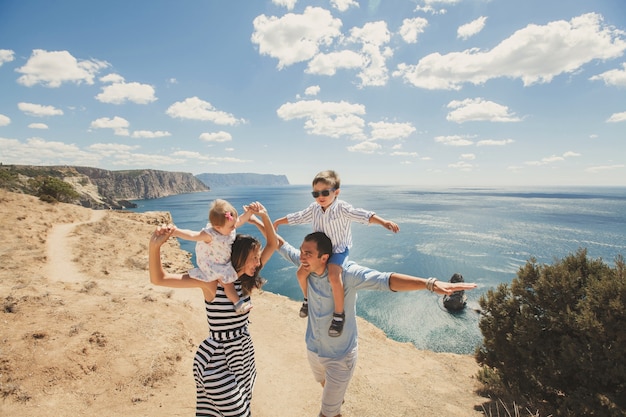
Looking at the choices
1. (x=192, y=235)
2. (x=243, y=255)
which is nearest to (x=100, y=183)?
(x=192, y=235)

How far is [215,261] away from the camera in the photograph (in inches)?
120

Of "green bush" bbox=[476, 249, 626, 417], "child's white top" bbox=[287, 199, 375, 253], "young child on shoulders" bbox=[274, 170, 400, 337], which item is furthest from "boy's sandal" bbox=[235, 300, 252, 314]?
"green bush" bbox=[476, 249, 626, 417]

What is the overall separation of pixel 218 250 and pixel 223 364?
114 cm

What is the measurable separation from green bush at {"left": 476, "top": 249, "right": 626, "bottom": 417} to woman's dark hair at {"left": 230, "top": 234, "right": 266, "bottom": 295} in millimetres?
9348

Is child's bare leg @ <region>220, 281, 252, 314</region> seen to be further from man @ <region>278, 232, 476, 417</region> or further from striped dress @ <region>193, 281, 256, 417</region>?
man @ <region>278, 232, 476, 417</region>

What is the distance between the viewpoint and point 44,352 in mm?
7176

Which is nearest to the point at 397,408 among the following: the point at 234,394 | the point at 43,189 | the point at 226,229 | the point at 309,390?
the point at 309,390

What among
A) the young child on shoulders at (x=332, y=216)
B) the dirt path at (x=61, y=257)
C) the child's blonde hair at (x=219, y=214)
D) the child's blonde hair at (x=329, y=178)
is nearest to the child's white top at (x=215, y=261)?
the child's blonde hair at (x=219, y=214)

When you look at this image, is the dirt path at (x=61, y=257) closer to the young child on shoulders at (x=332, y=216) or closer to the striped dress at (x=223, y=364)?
the striped dress at (x=223, y=364)

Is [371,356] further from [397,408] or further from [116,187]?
[116,187]

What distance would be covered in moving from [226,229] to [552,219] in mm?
109051

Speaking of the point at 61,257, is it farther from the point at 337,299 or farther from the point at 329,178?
the point at 337,299

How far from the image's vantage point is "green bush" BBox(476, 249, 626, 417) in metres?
7.38

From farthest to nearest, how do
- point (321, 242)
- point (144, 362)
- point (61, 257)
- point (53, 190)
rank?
point (53, 190) → point (61, 257) → point (144, 362) → point (321, 242)
